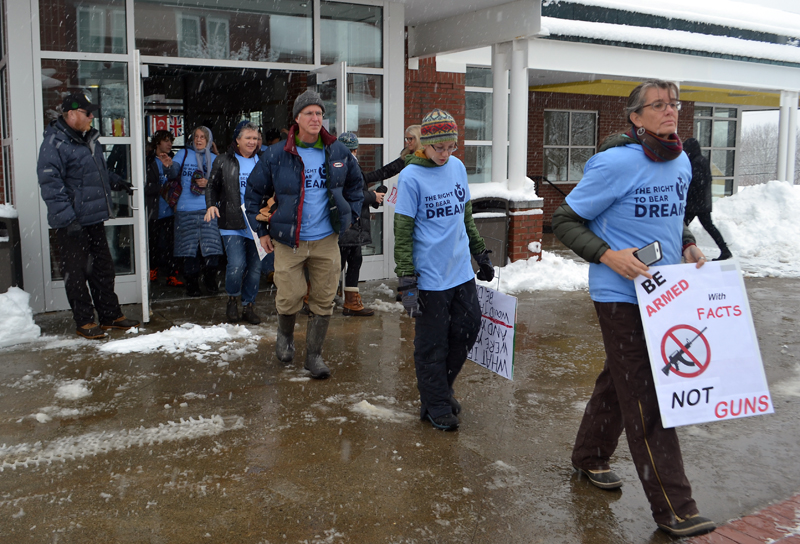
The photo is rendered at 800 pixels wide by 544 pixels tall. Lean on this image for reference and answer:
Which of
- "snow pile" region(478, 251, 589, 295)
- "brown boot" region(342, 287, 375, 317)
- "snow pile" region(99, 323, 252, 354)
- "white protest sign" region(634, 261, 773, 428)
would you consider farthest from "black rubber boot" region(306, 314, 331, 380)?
"snow pile" region(478, 251, 589, 295)

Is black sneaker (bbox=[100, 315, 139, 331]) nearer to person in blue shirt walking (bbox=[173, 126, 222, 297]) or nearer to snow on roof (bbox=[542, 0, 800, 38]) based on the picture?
person in blue shirt walking (bbox=[173, 126, 222, 297])

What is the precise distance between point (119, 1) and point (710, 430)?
686cm

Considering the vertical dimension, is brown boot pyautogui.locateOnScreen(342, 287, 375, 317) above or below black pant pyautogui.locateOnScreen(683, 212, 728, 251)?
below

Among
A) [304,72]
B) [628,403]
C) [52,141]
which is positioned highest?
[304,72]

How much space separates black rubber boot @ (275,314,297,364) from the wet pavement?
89 mm

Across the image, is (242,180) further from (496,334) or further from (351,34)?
(496,334)

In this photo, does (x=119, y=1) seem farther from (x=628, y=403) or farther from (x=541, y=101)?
(x=541, y=101)

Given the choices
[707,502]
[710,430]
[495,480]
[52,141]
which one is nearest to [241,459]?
[495,480]

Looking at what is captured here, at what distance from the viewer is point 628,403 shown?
320 cm

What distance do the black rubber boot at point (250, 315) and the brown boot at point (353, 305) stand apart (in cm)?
93

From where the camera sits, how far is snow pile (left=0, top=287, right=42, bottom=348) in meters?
6.29

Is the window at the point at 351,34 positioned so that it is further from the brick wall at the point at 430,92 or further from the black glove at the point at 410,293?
the black glove at the point at 410,293

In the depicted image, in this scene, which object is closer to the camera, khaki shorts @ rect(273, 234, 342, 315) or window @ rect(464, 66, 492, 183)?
khaki shorts @ rect(273, 234, 342, 315)

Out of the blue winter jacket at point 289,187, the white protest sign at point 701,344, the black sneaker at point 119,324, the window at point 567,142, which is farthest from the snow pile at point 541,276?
the window at point 567,142
